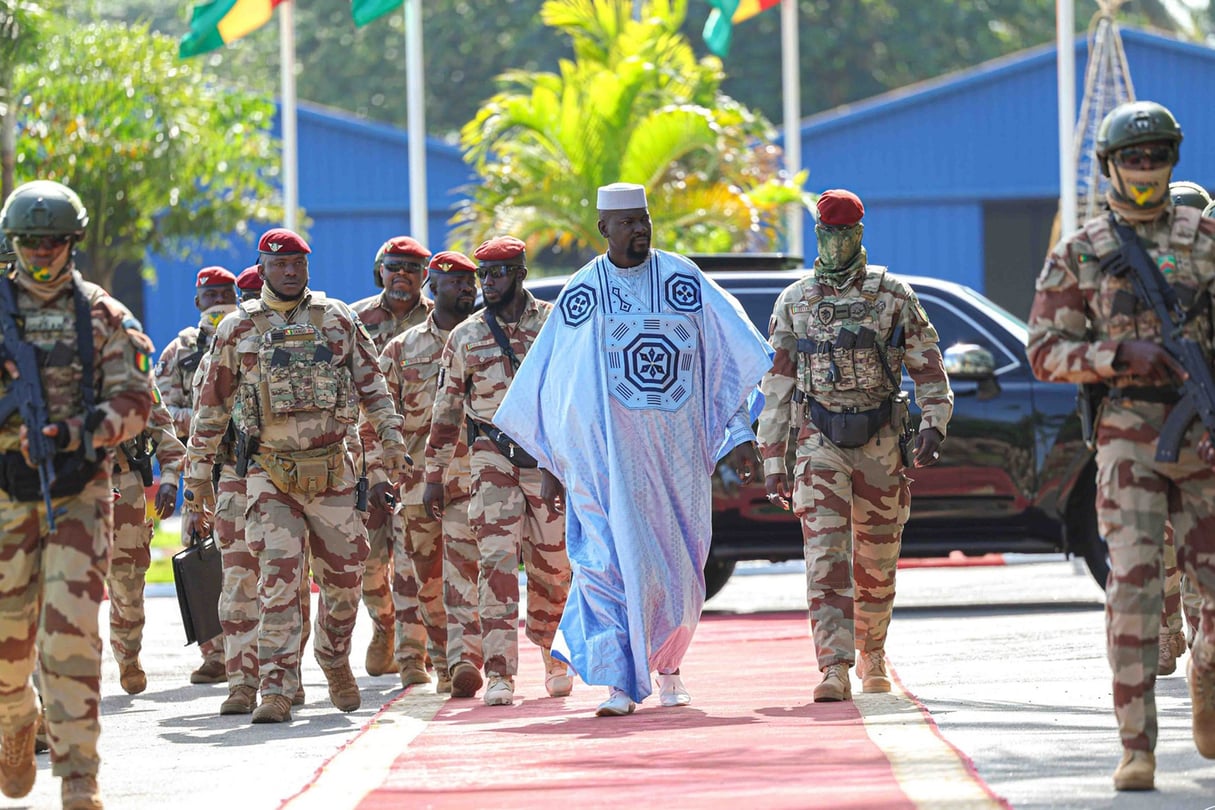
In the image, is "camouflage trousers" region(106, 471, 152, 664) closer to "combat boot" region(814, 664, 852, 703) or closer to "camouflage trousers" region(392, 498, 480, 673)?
"camouflage trousers" region(392, 498, 480, 673)

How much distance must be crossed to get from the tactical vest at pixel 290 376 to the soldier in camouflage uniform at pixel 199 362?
1.97 meters

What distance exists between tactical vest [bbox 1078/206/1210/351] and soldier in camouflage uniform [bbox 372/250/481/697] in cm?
455

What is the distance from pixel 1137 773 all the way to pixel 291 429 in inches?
175

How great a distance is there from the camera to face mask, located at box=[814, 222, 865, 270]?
32.3 ft

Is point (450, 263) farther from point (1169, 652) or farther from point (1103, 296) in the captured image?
point (1103, 296)

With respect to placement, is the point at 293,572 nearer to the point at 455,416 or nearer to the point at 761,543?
the point at 455,416

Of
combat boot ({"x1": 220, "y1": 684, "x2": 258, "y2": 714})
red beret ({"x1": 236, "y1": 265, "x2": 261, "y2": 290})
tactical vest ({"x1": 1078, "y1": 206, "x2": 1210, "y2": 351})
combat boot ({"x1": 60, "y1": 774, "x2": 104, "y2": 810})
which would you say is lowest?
combat boot ({"x1": 220, "y1": 684, "x2": 258, "y2": 714})

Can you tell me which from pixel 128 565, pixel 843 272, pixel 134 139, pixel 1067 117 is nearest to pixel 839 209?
pixel 843 272

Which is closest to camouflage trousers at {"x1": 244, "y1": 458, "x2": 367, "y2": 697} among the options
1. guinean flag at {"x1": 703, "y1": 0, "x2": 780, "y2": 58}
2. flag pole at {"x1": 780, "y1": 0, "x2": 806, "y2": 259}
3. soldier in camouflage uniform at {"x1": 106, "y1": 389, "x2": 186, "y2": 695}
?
soldier in camouflage uniform at {"x1": 106, "y1": 389, "x2": 186, "y2": 695}

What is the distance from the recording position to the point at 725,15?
24422mm

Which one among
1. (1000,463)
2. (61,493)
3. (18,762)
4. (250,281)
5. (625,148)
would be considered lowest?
(18,762)

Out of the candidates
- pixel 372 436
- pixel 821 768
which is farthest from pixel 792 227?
pixel 821 768

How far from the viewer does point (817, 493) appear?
9.85m

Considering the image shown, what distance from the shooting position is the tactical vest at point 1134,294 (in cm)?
720
